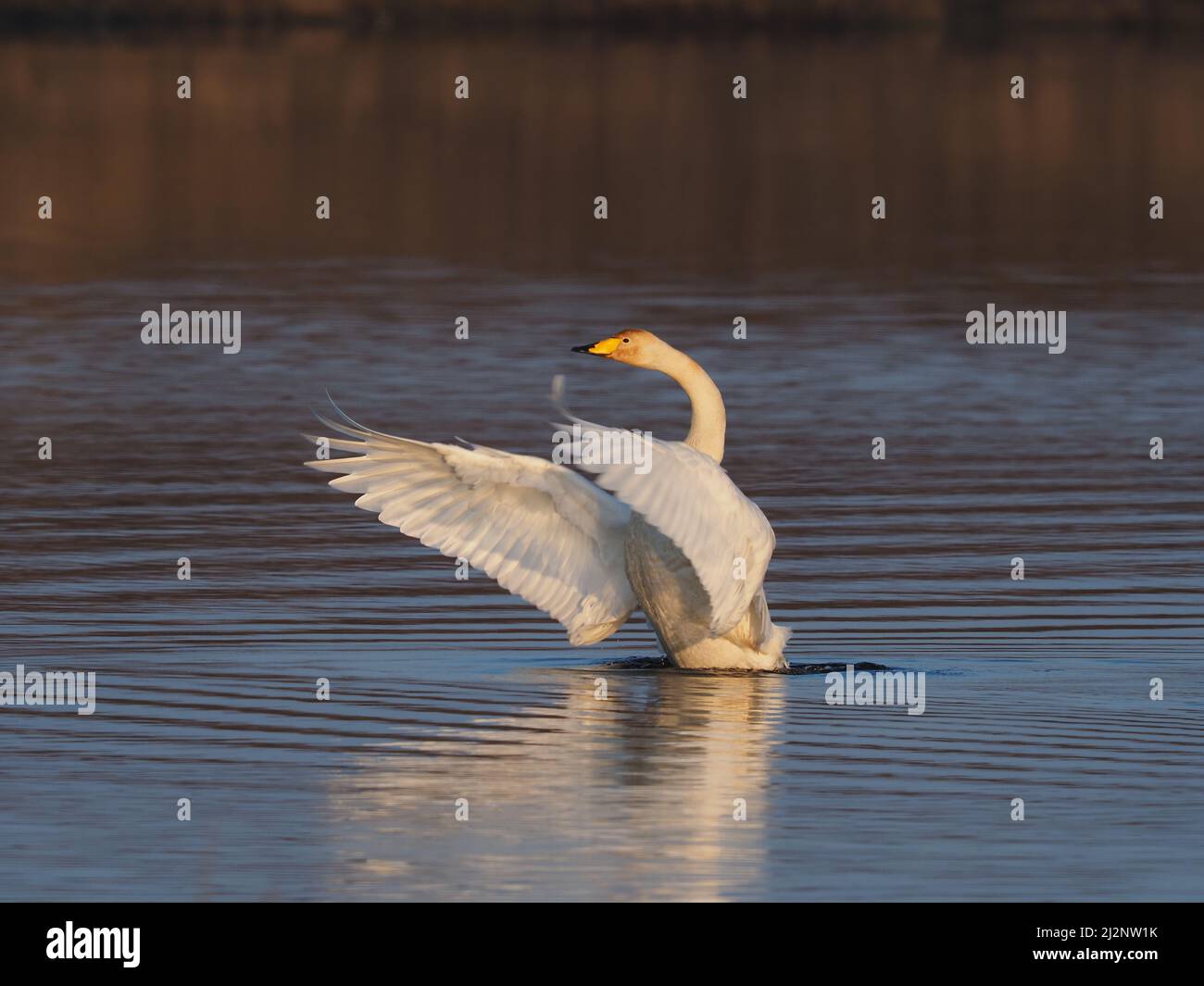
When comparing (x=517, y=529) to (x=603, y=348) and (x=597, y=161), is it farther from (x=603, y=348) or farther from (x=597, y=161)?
(x=597, y=161)

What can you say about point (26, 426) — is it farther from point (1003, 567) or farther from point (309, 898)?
point (309, 898)

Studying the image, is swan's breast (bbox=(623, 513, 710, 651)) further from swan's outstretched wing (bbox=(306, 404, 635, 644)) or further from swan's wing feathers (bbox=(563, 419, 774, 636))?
swan's wing feathers (bbox=(563, 419, 774, 636))

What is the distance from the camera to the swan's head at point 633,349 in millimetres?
12812

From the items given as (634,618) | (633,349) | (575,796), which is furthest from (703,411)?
(575,796)

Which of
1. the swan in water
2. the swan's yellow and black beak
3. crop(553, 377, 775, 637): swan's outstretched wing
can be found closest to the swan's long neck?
the swan in water

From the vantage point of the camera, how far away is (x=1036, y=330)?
23766 mm

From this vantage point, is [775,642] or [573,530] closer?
[775,642]

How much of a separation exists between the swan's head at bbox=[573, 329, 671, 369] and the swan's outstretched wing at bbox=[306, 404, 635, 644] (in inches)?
27.3

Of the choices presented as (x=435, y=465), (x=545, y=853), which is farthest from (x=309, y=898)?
(x=435, y=465)

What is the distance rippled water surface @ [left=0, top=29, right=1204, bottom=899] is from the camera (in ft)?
31.4

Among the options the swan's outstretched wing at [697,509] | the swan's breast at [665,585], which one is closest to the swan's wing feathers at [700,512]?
Result: the swan's outstretched wing at [697,509]

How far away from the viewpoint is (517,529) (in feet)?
41.8

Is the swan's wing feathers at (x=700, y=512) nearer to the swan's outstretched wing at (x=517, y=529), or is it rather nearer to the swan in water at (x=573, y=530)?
the swan in water at (x=573, y=530)

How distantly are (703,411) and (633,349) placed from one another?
64 centimetres
